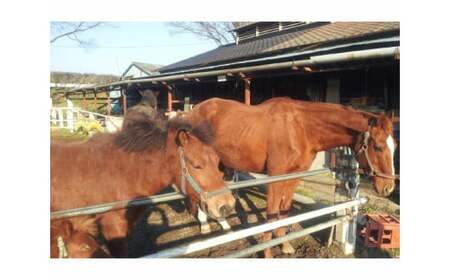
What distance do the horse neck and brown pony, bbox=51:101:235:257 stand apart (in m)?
1.34

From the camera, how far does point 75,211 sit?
160cm

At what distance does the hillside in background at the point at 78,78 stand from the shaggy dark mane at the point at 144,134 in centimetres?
102

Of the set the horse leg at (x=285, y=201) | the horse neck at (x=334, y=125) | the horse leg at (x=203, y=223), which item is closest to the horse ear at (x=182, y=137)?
the horse leg at (x=285, y=201)

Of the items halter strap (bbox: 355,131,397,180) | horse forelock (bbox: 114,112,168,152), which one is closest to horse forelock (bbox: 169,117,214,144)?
horse forelock (bbox: 114,112,168,152)

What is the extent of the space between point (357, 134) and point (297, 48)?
6.81 ft

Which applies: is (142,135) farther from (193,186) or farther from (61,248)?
(61,248)

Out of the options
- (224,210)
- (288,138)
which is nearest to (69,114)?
(224,210)

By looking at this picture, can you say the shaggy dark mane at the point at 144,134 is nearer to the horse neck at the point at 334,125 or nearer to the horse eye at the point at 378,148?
the horse neck at the point at 334,125

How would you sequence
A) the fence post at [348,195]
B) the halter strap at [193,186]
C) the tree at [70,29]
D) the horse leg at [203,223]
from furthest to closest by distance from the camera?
the horse leg at [203,223]
the fence post at [348,195]
the tree at [70,29]
the halter strap at [193,186]

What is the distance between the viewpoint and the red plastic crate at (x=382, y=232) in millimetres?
2564

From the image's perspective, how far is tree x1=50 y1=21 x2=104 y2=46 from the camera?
7.75ft

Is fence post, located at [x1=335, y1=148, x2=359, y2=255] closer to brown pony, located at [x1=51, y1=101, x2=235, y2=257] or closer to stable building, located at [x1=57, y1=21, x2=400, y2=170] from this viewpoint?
stable building, located at [x1=57, y1=21, x2=400, y2=170]
